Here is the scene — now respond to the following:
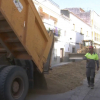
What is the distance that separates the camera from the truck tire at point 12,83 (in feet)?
13.8

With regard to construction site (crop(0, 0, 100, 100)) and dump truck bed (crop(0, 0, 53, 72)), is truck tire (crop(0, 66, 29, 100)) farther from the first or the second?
dump truck bed (crop(0, 0, 53, 72))

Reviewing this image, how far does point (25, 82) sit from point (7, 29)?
58.8 inches

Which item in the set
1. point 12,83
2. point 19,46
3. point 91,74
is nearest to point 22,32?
point 19,46

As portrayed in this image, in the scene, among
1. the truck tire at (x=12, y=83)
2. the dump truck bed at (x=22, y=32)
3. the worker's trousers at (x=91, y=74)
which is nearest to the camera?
the truck tire at (x=12, y=83)

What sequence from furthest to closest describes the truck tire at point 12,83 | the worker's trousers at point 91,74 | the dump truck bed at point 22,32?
the worker's trousers at point 91,74 < the dump truck bed at point 22,32 < the truck tire at point 12,83

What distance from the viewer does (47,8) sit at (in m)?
20.9

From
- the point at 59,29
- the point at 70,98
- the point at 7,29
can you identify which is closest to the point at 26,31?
the point at 7,29

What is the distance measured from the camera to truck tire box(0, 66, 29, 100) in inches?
166

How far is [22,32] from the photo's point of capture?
189 inches

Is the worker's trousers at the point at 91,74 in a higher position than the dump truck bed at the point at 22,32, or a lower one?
lower

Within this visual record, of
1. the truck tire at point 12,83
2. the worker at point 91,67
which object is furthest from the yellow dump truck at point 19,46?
the worker at point 91,67

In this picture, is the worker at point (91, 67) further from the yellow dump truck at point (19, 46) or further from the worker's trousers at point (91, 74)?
the yellow dump truck at point (19, 46)

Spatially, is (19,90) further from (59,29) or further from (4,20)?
(59,29)

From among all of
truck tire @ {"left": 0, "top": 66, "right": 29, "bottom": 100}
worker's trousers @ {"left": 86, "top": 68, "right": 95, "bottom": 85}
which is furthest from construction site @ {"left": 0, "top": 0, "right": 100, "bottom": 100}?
worker's trousers @ {"left": 86, "top": 68, "right": 95, "bottom": 85}
